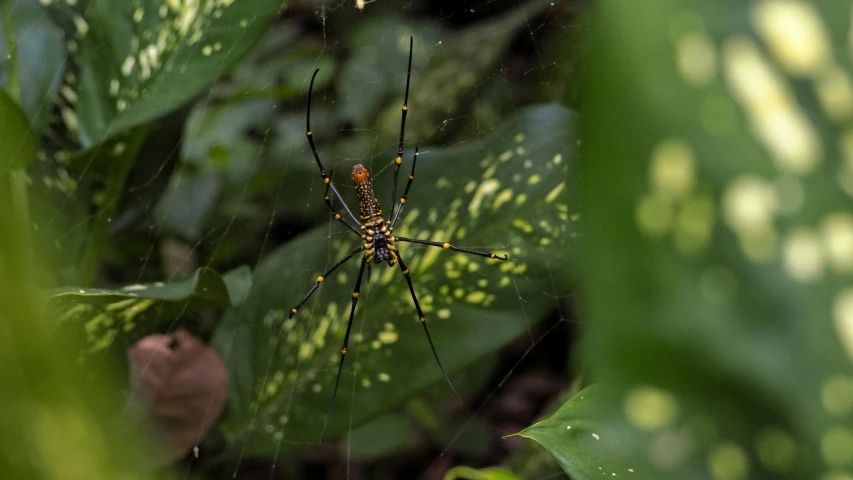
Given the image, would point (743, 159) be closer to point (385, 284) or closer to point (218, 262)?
point (385, 284)

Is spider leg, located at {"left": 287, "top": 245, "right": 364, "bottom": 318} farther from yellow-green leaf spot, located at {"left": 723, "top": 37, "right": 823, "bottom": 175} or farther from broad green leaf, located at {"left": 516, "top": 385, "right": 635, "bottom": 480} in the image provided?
yellow-green leaf spot, located at {"left": 723, "top": 37, "right": 823, "bottom": 175}

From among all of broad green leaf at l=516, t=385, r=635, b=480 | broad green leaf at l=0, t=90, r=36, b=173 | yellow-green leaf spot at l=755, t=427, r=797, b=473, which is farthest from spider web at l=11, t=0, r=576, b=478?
yellow-green leaf spot at l=755, t=427, r=797, b=473

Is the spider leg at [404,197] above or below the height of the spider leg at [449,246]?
above

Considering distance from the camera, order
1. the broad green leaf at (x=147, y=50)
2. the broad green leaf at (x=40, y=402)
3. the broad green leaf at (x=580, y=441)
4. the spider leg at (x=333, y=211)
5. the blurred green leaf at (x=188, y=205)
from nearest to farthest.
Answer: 1. the broad green leaf at (x=40, y=402)
2. the broad green leaf at (x=580, y=441)
3. the broad green leaf at (x=147, y=50)
4. the spider leg at (x=333, y=211)
5. the blurred green leaf at (x=188, y=205)

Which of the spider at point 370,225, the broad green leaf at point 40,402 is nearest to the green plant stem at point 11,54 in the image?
the spider at point 370,225

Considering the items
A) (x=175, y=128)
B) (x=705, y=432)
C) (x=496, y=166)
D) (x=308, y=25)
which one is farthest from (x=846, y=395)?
(x=308, y=25)

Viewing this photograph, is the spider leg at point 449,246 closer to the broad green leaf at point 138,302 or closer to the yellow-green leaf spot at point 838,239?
the broad green leaf at point 138,302

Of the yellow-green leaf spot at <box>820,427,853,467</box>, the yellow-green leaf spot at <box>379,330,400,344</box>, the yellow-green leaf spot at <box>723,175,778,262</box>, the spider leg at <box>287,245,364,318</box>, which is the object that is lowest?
the yellow-green leaf spot at <box>379,330,400,344</box>

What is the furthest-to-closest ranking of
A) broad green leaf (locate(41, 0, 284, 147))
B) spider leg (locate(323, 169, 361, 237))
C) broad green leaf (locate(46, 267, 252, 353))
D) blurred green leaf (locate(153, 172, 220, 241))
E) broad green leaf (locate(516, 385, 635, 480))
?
1. blurred green leaf (locate(153, 172, 220, 241))
2. spider leg (locate(323, 169, 361, 237))
3. broad green leaf (locate(41, 0, 284, 147))
4. broad green leaf (locate(46, 267, 252, 353))
5. broad green leaf (locate(516, 385, 635, 480))
